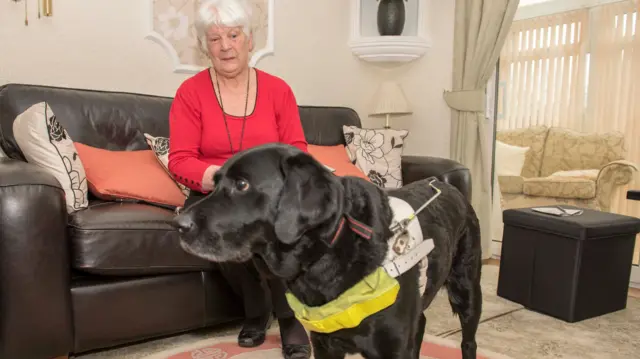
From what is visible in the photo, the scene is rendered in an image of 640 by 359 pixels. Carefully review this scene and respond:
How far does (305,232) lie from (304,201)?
0.08 metres

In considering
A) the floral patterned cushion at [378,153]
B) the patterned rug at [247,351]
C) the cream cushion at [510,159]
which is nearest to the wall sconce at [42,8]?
the floral patterned cushion at [378,153]

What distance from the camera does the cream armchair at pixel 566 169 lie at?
4141 mm

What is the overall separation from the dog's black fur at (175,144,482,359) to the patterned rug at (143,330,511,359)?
28.5 inches

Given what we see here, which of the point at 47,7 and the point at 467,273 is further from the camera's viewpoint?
the point at 47,7

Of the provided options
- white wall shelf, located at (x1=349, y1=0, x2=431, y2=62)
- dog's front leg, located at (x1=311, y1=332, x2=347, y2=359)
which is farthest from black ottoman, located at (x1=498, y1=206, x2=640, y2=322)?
dog's front leg, located at (x1=311, y1=332, x2=347, y2=359)

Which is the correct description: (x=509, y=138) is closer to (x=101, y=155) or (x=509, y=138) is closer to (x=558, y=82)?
(x=558, y=82)

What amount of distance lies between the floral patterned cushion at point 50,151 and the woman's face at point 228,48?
0.68m

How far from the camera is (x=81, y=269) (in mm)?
1707

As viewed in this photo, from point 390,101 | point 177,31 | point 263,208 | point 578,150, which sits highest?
point 177,31

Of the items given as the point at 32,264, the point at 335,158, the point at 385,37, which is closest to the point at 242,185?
the point at 32,264

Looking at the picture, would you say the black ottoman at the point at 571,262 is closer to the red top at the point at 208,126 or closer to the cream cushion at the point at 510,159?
the red top at the point at 208,126

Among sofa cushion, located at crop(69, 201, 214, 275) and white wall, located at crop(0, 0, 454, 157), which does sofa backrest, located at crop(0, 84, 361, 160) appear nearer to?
white wall, located at crop(0, 0, 454, 157)

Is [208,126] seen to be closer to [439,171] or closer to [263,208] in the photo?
[263,208]

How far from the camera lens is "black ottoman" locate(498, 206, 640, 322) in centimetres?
229
